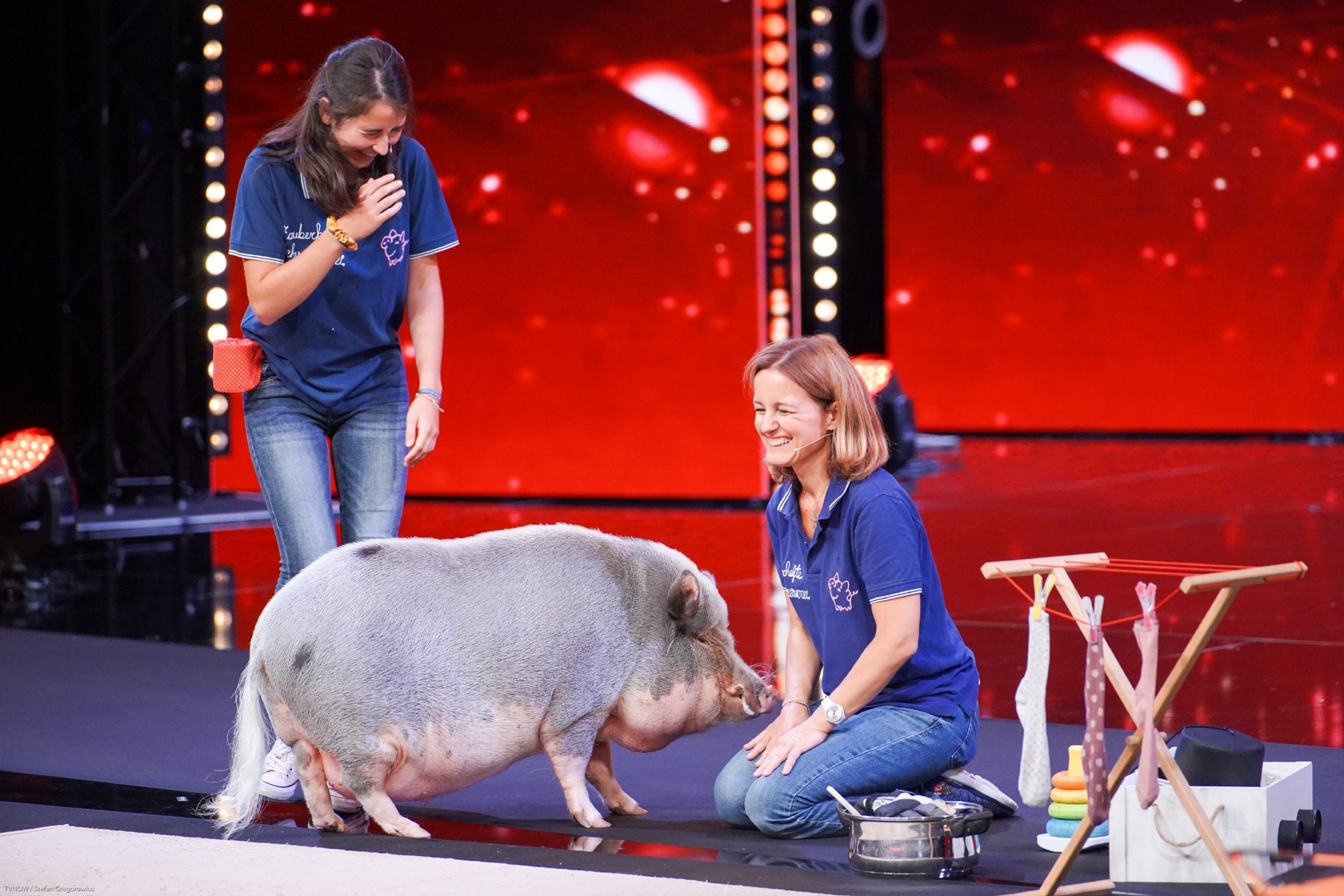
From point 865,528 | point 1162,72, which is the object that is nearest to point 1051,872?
point 865,528

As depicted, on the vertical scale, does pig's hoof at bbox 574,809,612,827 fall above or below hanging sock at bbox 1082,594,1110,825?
below

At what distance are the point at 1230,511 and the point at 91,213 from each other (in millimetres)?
6582

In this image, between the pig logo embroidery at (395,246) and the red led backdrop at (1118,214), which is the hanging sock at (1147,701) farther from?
the red led backdrop at (1118,214)

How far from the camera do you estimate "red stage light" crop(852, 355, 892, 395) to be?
9266 millimetres

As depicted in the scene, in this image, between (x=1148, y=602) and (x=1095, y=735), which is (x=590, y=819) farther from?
(x=1148, y=602)

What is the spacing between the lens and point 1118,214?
1341 centimetres

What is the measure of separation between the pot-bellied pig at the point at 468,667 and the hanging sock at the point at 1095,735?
968 mm

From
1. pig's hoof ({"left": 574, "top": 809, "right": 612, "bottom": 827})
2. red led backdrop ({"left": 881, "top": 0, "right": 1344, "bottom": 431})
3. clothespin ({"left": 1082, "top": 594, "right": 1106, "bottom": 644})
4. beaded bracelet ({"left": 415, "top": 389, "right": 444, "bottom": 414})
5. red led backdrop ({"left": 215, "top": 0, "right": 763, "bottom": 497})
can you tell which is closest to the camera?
clothespin ({"left": 1082, "top": 594, "right": 1106, "bottom": 644})

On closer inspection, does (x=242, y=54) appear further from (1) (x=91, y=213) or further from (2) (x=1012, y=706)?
(2) (x=1012, y=706)

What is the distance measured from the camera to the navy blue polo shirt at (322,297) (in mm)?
3213

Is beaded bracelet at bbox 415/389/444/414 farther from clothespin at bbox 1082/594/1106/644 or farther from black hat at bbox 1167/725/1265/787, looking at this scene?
black hat at bbox 1167/725/1265/787

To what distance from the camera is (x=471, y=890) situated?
2414 millimetres

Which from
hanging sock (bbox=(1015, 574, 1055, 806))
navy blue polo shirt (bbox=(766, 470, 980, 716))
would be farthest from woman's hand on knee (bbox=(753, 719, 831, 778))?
hanging sock (bbox=(1015, 574, 1055, 806))

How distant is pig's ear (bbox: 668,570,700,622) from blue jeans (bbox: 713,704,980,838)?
0.98ft
